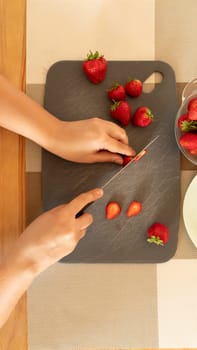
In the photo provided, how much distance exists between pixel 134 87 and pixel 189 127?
15cm

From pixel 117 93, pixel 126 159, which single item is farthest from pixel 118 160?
pixel 117 93

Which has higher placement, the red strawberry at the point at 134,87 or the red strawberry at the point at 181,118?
the red strawberry at the point at 134,87

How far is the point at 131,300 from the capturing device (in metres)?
0.90

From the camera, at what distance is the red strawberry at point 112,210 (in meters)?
0.89

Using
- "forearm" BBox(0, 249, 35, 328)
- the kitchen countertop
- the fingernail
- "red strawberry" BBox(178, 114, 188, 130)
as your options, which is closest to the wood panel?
the kitchen countertop

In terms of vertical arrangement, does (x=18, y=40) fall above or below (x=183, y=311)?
above

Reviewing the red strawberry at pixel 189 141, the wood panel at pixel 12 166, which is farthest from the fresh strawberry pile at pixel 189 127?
the wood panel at pixel 12 166

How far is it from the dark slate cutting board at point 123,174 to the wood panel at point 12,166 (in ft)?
0.20

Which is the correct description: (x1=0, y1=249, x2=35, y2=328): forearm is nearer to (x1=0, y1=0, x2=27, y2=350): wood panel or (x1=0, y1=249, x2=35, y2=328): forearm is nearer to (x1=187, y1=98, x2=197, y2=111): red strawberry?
(x1=0, y1=0, x2=27, y2=350): wood panel

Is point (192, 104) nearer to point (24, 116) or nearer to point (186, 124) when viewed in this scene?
point (186, 124)

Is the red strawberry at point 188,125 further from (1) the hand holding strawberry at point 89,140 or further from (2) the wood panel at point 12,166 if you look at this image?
(2) the wood panel at point 12,166

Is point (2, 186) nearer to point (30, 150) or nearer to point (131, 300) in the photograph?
point (30, 150)

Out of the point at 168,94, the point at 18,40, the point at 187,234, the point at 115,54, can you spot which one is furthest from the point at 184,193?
the point at 18,40

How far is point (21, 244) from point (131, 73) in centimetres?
45
